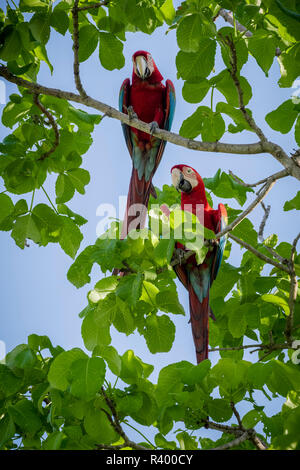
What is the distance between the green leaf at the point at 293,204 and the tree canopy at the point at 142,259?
0.25 meters

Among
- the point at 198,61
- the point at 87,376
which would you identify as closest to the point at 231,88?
the point at 198,61

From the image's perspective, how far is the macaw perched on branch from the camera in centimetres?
298

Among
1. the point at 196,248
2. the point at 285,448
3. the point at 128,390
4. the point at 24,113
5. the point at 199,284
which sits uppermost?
the point at 24,113

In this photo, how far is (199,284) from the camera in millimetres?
3211

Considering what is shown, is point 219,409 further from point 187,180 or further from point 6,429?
point 187,180

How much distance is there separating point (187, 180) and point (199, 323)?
3.62ft

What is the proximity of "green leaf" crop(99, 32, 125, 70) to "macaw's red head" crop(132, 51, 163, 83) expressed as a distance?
51.3 inches

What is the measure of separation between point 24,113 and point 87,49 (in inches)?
19.0

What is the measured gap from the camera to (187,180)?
3592 mm

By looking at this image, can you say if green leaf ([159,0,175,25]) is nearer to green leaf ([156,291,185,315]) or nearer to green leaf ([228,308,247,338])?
green leaf ([156,291,185,315])

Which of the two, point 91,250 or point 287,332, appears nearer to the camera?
point 91,250

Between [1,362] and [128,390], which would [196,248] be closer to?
[128,390]

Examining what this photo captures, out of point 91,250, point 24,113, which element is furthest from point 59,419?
point 24,113

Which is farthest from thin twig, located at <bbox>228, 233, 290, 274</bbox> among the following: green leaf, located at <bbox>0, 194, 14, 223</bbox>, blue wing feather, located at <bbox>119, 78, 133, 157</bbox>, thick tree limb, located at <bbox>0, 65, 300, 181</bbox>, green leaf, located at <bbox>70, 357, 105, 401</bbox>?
→ blue wing feather, located at <bbox>119, 78, 133, 157</bbox>
